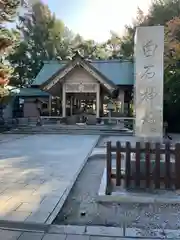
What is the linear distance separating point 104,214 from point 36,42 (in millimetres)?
36316

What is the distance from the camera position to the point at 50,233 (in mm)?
3936

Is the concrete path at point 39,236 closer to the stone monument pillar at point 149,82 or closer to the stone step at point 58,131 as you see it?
the stone monument pillar at point 149,82

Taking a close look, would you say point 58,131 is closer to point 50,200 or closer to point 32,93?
point 32,93

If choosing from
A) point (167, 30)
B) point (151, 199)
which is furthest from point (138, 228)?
point (167, 30)

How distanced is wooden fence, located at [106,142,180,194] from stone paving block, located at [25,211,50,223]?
4.79 feet

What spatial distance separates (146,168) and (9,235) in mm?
2860

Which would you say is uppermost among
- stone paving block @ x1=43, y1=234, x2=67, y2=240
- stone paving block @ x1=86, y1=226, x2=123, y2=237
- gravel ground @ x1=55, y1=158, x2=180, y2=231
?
stone paving block @ x1=43, y1=234, x2=67, y2=240

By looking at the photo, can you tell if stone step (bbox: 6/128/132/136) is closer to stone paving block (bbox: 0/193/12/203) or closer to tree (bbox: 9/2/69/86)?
stone paving block (bbox: 0/193/12/203)

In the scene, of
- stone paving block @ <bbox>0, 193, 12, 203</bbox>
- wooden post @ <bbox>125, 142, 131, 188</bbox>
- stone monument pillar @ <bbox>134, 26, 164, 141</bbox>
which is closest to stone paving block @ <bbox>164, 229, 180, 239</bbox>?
wooden post @ <bbox>125, 142, 131, 188</bbox>

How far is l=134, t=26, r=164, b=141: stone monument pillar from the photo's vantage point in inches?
248

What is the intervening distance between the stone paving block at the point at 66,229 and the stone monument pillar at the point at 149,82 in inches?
111

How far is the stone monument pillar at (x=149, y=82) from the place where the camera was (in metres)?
6.29

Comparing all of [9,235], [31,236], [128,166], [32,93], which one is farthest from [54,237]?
[32,93]

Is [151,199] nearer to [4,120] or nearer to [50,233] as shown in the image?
[50,233]
